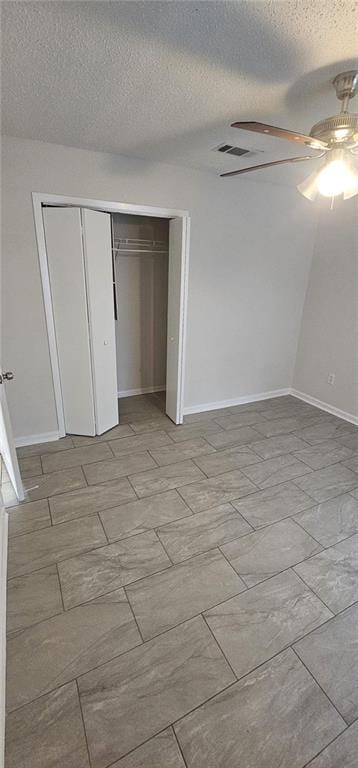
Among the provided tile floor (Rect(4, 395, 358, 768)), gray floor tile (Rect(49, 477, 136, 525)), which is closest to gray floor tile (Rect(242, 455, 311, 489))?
tile floor (Rect(4, 395, 358, 768))

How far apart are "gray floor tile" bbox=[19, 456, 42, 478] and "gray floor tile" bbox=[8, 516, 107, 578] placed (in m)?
0.64

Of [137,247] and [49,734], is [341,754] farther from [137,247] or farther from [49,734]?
[137,247]

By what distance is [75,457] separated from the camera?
274cm

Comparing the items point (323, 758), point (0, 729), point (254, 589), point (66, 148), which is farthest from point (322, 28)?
point (0, 729)

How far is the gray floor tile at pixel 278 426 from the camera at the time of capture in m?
3.28

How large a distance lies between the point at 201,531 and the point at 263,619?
23.1 inches

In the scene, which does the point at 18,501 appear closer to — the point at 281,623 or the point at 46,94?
the point at 281,623

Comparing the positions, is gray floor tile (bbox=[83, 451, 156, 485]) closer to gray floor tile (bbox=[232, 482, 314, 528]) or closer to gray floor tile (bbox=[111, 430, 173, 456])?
gray floor tile (bbox=[111, 430, 173, 456])

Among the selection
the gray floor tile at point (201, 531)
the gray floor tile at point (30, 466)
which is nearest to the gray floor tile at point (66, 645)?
the gray floor tile at point (201, 531)

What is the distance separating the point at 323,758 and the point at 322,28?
264 centimetres

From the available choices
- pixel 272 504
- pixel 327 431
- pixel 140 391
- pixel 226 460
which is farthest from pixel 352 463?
pixel 140 391

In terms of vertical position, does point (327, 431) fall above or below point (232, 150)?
below

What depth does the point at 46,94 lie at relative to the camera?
163cm

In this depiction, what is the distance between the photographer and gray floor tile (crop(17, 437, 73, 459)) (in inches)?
109
